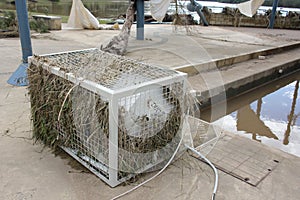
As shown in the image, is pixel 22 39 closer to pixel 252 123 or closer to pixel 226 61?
pixel 252 123

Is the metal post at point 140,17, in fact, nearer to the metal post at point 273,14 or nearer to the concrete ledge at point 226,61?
the concrete ledge at point 226,61

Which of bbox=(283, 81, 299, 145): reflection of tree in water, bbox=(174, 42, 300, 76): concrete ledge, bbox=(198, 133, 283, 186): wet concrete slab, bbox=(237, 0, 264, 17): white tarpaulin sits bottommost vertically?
bbox=(283, 81, 299, 145): reflection of tree in water

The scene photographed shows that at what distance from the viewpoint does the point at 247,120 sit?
14.5ft

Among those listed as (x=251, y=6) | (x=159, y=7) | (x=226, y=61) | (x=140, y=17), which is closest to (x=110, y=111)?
(x=226, y=61)

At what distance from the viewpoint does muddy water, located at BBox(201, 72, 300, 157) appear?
383 cm

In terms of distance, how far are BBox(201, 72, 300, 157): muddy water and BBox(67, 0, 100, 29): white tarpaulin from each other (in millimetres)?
6554

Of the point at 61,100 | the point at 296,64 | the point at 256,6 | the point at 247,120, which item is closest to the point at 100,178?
the point at 61,100

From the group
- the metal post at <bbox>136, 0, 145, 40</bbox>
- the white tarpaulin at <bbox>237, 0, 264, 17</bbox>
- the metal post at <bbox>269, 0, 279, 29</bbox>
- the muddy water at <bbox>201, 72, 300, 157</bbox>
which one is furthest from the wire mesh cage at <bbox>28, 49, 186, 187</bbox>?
the metal post at <bbox>269, 0, 279, 29</bbox>

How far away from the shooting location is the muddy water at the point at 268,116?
383 centimetres

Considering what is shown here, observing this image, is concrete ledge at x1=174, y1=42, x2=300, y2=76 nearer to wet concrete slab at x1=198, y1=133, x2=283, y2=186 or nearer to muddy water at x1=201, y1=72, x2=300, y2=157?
muddy water at x1=201, y1=72, x2=300, y2=157

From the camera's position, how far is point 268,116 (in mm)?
4629

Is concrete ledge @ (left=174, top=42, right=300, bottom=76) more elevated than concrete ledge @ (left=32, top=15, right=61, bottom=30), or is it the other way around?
concrete ledge @ (left=32, top=15, right=61, bottom=30)

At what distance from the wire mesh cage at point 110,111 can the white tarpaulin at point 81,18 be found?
26.6 ft

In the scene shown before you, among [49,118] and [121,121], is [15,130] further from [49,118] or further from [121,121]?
[121,121]
